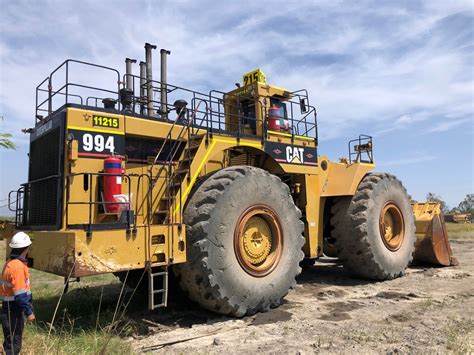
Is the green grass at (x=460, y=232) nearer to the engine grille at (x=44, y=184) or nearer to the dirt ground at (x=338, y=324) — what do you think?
the dirt ground at (x=338, y=324)

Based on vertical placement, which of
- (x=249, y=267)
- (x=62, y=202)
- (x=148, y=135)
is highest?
(x=148, y=135)

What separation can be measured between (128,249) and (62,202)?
3.96 ft

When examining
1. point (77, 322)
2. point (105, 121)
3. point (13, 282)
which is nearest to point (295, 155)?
point (105, 121)

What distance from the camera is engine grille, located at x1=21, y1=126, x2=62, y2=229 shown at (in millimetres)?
6266

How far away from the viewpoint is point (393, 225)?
1080 centimetres

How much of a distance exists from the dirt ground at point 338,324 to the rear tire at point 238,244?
38 centimetres

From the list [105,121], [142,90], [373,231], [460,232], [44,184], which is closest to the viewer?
[105,121]

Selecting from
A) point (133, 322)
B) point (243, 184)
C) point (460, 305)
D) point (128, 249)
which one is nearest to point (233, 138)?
point (243, 184)

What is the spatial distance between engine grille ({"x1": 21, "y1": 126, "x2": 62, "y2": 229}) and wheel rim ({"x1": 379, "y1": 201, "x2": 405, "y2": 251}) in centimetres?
721

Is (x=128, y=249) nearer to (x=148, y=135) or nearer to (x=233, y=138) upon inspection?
(x=148, y=135)

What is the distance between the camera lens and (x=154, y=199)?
6820 millimetres

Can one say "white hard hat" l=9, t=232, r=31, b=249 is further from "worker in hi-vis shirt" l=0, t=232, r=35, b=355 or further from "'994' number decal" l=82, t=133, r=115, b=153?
"'994' number decal" l=82, t=133, r=115, b=153

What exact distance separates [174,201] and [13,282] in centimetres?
253

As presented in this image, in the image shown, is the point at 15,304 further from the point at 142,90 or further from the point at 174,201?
the point at 142,90
